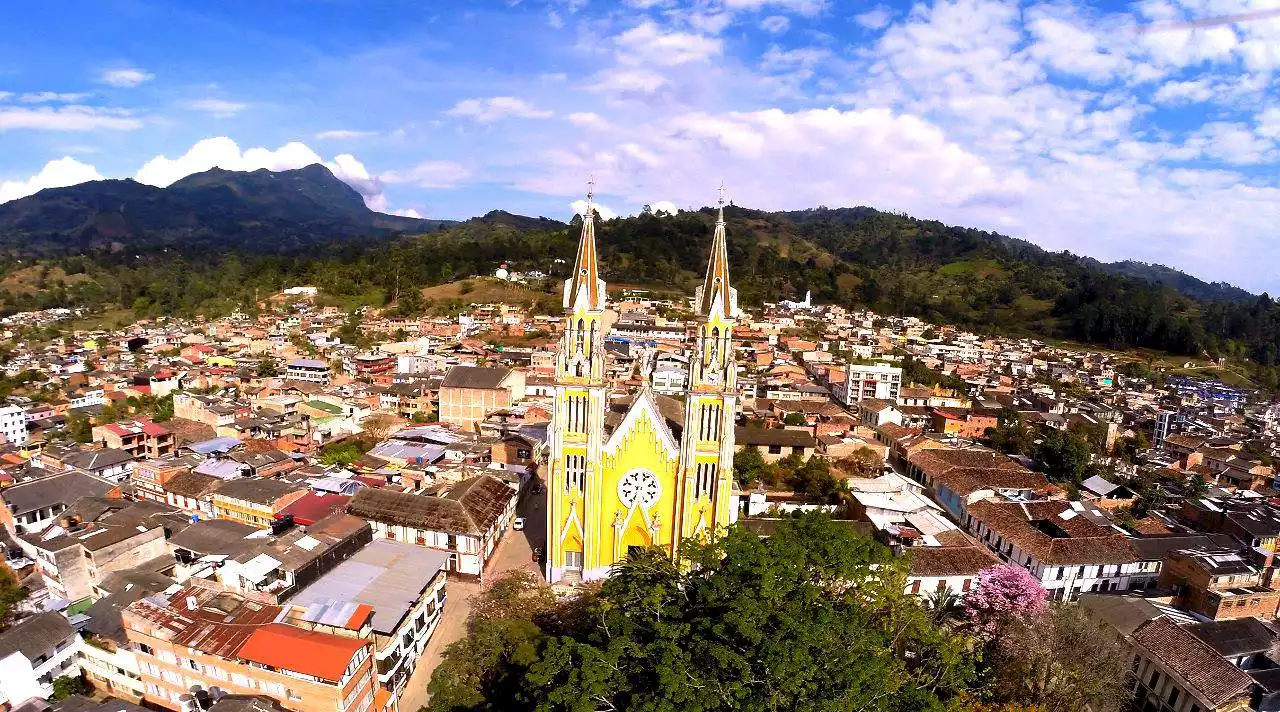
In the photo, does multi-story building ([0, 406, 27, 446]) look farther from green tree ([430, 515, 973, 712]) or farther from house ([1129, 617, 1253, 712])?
house ([1129, 617, 1253, 712])

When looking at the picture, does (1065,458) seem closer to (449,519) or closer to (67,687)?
(449,519)

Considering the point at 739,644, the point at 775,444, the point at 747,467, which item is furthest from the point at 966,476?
the point at 739,644

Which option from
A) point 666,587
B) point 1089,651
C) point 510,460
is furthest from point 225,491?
point 1089,651

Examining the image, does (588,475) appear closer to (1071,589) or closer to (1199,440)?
(1071,589)

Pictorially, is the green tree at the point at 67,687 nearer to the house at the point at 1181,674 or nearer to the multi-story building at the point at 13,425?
the house at the point at 1181,674

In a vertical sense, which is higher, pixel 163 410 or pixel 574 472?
pixel 574 472
